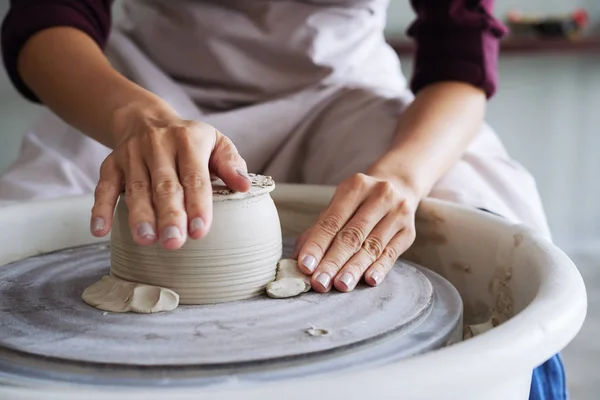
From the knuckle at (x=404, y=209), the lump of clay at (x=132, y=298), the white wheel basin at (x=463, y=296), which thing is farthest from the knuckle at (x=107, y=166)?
the knuckle at (x=404, y=209)

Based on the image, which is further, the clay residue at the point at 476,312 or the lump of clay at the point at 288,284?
the clay residue at the point at 476,312

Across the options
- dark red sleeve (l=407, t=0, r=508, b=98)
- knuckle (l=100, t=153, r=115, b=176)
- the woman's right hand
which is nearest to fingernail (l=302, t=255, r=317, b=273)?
the woman's right hand

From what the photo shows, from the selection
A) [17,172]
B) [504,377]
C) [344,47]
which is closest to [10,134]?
[17,172]

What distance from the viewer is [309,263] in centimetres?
72

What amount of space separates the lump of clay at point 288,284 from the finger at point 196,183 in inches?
4.9

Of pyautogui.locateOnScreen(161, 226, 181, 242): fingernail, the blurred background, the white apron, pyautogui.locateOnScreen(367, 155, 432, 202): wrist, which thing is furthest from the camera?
the blurred background

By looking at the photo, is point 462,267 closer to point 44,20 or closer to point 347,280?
point 347,280

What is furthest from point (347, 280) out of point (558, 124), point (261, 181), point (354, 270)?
point (558, 124)

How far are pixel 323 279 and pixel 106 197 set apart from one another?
0.21 meters

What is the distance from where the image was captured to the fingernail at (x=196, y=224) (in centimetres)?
59

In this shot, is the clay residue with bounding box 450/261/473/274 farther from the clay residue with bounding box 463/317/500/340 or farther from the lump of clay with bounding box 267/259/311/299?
the lump of clay with bounding box 267/259/311/299

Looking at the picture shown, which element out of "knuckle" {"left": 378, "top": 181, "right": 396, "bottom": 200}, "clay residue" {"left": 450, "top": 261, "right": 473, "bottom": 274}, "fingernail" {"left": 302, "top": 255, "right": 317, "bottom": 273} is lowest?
"clay residue" {"left": 450, "top": 261, "right": 473, "bottom": 274}

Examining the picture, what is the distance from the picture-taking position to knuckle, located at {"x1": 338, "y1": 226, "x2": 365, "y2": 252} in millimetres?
750

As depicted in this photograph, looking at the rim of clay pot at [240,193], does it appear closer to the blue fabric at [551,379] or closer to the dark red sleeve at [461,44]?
the blue fabric at [551,379]
